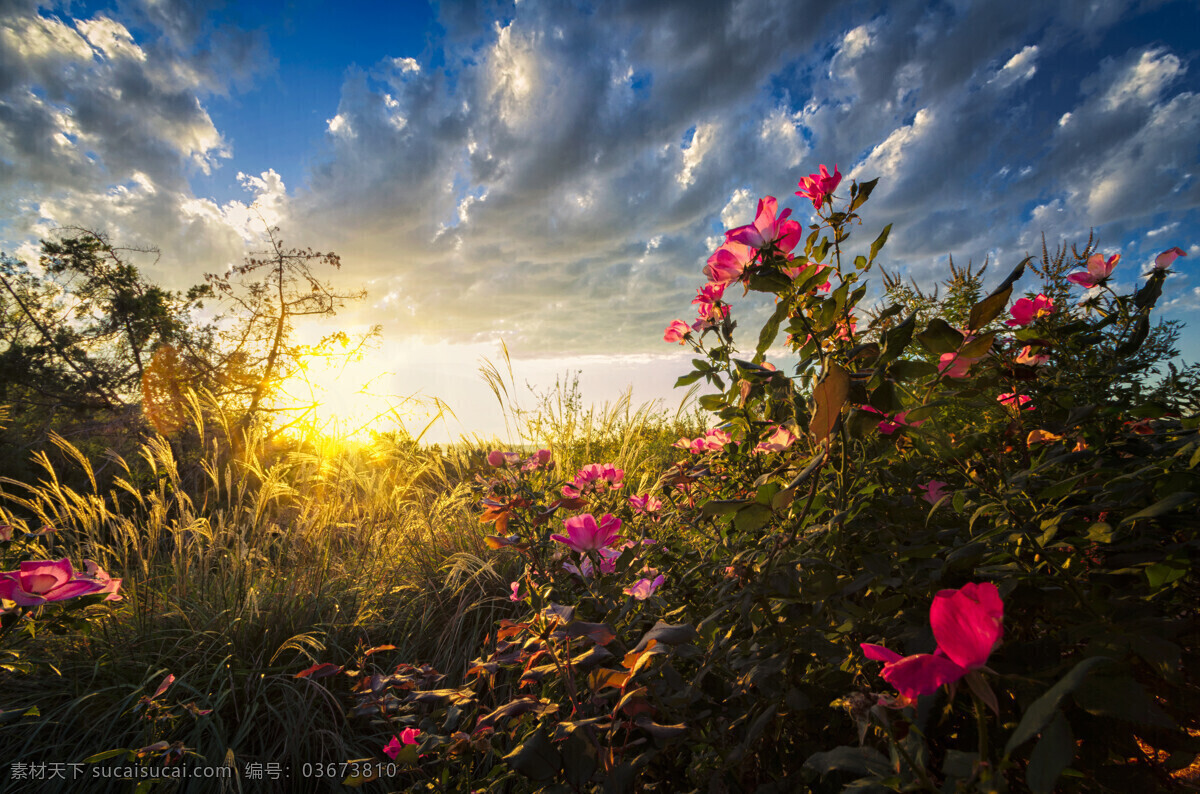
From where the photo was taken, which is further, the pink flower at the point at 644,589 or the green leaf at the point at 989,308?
the pink flower at the point at 644,589

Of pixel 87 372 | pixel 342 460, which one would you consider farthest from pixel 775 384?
pixel 87 372

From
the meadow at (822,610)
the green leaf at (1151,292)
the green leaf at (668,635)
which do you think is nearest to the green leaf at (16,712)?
the meadow at (822,610)

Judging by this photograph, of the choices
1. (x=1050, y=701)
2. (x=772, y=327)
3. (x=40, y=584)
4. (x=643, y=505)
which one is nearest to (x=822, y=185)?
(x=772, y=327)

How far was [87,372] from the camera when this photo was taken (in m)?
6.11

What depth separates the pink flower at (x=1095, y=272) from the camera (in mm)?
992

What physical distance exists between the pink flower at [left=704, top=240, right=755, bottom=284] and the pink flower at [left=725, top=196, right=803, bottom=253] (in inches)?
0.7

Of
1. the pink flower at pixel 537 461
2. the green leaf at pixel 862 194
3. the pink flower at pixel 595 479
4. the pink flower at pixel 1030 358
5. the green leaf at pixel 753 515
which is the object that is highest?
the green leaf at pixel 862 194

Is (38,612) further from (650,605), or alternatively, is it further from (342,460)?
(342,460)

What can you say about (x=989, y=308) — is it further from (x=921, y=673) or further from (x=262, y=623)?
(x=262, y=623)

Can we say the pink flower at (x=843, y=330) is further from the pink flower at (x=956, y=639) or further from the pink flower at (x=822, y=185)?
the pink flower at (x=956, y=639)

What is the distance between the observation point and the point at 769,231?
0.75 m

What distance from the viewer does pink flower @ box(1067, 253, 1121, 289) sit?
3.25 feet

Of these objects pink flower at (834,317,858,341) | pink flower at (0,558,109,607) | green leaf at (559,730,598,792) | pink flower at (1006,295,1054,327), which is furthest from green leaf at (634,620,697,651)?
pink flower at (0,558,109,607)

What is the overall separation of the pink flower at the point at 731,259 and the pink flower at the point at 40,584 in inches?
43.8
